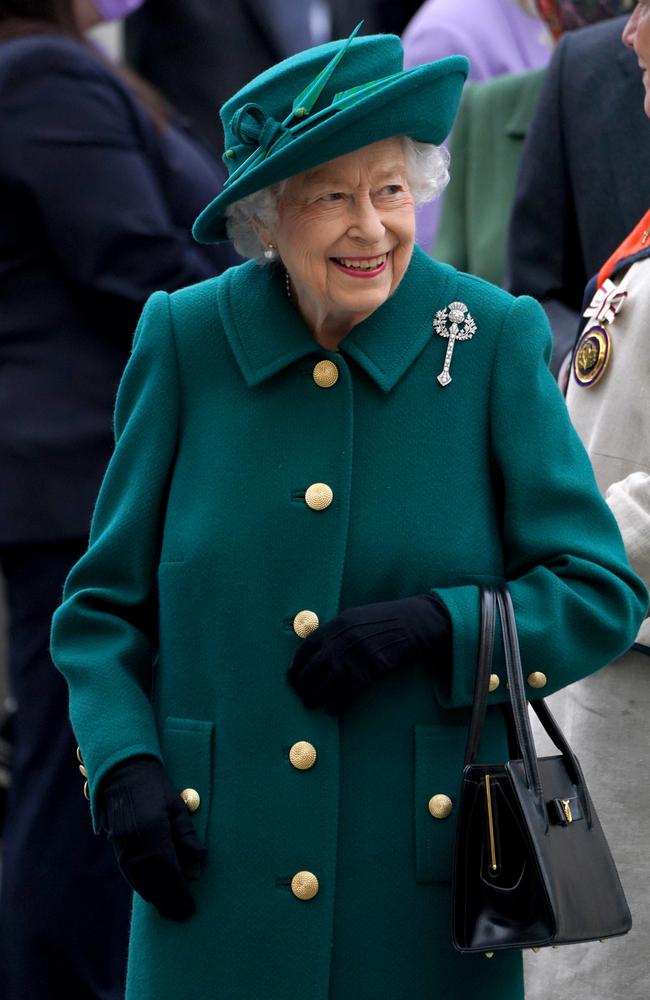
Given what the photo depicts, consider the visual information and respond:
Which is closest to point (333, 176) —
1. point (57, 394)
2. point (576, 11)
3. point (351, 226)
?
point (351, 226)

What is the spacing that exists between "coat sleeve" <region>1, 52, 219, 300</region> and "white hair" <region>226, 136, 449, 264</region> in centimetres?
135

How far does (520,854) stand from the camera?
8.44 feet

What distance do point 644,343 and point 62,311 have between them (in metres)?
1.46

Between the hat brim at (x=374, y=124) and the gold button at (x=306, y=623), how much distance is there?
59 cm

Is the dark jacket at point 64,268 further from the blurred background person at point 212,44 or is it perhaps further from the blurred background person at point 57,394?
the blurred background person at point 212,44

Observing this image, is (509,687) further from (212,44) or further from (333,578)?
(212,44)

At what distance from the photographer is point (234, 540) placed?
8.98 feet

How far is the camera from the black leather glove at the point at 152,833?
2.62m

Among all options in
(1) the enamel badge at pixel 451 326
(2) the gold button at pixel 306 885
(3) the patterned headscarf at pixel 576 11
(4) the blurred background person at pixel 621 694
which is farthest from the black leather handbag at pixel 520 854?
(3) the patterned headscarf at pixel 576 11

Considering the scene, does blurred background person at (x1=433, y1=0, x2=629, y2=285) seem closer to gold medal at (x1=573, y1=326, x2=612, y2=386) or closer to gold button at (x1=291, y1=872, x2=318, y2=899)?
gold medal at (x1=573, y1=326, x2=612, y2=386)

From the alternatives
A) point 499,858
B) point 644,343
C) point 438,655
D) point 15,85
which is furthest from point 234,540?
point 15,85

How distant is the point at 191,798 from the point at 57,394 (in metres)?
1.61

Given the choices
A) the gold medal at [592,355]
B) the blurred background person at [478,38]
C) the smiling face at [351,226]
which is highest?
the smiling face at [351,226]

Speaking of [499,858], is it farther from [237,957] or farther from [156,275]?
[156,275]
